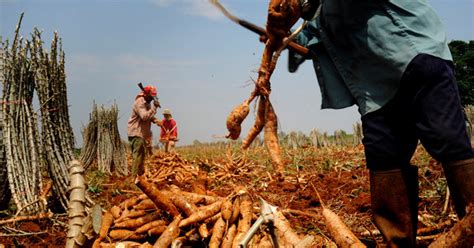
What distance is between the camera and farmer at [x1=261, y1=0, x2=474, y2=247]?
195 cm

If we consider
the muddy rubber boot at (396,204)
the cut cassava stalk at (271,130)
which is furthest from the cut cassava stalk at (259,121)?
the muddy rubber boot at (396,204)

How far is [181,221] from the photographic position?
8.76ft

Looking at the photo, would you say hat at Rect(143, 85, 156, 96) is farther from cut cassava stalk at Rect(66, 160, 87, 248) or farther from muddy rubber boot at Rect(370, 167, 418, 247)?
muddy rubber boot at Rect(370, 167, 418, 247)

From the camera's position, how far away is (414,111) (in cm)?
208

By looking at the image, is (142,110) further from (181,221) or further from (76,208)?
(181,221)

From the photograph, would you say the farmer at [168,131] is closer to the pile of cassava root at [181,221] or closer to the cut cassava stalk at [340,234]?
the pile of cassava root at [181,221]

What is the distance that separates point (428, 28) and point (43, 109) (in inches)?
148

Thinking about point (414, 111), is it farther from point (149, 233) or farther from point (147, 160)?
point (147, 160)

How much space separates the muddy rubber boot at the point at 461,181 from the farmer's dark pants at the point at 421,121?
0.03m

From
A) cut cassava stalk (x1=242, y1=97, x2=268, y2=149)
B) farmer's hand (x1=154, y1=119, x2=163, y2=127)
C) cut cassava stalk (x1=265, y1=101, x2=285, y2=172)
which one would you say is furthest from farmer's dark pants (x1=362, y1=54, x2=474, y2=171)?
farmer's hand (x1=154, y1=119, x2=163, y2=127)

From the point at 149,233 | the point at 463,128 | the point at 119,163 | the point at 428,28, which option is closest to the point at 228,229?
the point at 149,233

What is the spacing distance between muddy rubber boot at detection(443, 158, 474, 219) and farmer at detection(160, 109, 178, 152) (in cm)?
861

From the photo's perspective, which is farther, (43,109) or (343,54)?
(43,109)

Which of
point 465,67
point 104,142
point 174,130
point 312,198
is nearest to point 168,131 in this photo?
point 174,130
